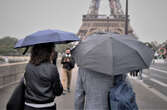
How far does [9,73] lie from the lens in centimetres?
677

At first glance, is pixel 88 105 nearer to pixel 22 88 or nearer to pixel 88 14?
pixel 22 88

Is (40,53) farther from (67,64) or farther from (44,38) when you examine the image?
(67,64)

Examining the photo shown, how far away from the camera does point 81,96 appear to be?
7.11ft

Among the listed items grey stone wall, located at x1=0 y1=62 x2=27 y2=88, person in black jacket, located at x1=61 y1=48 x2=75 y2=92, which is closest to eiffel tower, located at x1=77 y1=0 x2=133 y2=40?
grey stone wall, located at x1=0 y1=62 x2=27 y2=88

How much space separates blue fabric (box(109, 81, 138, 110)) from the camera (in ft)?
6.06

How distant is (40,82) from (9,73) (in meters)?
5.41

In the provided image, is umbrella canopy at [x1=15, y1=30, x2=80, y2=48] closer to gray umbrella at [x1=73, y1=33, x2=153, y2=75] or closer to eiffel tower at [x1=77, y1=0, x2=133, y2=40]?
gray umbrella at [x1=73, y1=33, x2=153, y2=75]

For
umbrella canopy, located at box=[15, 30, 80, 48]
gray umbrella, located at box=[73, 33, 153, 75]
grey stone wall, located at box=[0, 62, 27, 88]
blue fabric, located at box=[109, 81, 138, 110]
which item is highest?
umbrella canopy, located at box=[15, 30, 80, 48]

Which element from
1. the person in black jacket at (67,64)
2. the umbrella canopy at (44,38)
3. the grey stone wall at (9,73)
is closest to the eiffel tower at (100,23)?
the grey stone wall at (9,73)

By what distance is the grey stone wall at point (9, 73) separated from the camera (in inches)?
247

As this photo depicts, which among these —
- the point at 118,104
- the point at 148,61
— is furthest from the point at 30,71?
the point at 148,61

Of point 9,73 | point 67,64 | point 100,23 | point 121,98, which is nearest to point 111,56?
point 121,98

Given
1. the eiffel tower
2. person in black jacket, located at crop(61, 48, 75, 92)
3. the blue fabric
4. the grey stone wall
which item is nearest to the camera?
the blue fabric

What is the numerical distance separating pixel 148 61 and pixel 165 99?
13.9 feet
